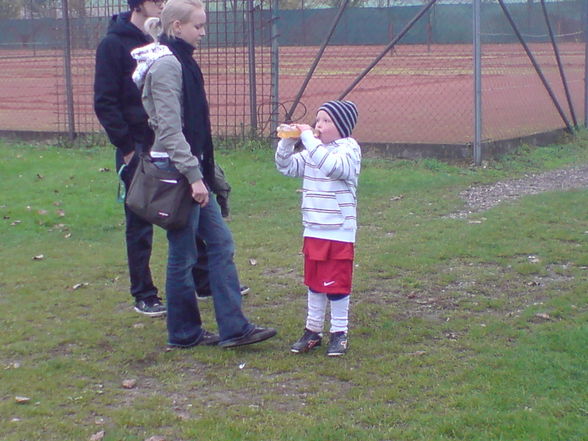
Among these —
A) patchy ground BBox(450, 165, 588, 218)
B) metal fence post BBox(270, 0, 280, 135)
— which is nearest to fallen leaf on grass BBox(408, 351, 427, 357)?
patchy ground BBox(450, 165, 588, 218)

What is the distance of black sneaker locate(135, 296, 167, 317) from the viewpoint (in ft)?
18.3

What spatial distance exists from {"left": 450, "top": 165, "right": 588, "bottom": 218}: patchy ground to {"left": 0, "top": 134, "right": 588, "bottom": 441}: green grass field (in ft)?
0.64

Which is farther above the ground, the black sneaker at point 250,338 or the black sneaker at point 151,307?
the black sneaker at point 250,338

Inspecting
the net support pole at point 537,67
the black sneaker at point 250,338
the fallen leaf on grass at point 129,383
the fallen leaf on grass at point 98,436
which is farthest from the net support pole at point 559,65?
the fallen leaf on grass at point 98,436

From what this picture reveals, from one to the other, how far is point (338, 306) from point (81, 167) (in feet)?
21.7

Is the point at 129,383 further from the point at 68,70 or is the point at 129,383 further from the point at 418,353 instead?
the point at 68,70

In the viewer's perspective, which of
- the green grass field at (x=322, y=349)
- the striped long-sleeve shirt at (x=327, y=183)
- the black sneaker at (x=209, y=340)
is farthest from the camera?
the black sneaker at (x=209, y=340)

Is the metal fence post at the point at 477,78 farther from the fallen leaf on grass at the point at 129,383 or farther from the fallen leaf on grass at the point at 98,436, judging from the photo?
the fallen leaf on grass at the point at 98,436

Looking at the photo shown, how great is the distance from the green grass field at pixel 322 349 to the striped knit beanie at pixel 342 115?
1.14 m

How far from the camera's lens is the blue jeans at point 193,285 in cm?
487

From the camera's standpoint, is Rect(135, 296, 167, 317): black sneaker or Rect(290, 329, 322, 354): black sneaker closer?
Rect(290, 329, 322, 354): black sneaker

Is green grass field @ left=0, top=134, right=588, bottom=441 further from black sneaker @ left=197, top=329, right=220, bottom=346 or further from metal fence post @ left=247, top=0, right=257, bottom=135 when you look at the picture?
metal fence post @ left=247, top=0, right=257, bottom=135

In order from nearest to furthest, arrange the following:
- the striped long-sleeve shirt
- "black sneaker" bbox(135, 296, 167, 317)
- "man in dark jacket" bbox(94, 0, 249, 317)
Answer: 1. the striped long-sleeve shirt
2. "man in dark jacket" bbox(94, 0, 249, 317)
3. "black sneaker" bbox(135, 296, 167, 317)

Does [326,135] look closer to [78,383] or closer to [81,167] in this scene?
[78,383]
